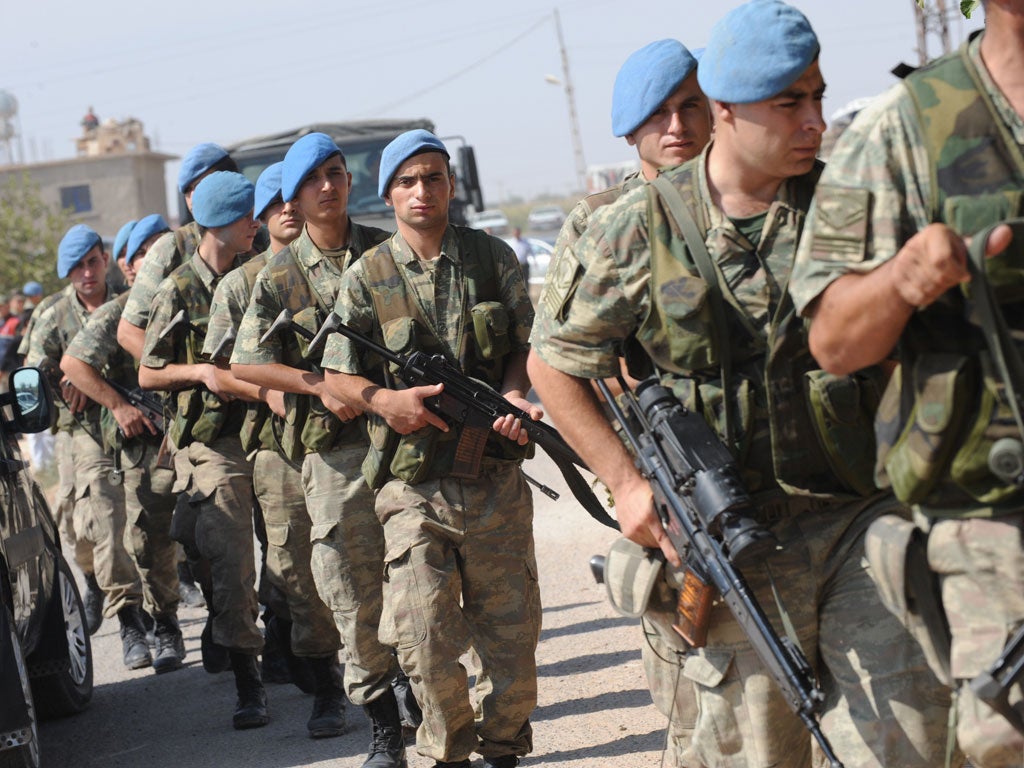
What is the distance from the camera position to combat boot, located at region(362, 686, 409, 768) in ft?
19.4

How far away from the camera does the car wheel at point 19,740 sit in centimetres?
546

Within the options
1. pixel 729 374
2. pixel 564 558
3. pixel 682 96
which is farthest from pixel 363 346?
pixel 564 558

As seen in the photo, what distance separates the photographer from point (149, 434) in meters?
8.62

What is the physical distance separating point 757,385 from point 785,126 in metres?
0.59

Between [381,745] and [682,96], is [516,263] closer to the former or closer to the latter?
[682,96]

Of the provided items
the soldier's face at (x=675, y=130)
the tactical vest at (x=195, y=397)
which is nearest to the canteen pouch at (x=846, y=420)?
the soldier's face at (x=675, y=130)

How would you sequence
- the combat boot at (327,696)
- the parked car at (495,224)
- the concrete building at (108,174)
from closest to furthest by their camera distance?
the combat boot at (327,696), the parked car at (495,224), the concrete building at (108,174)

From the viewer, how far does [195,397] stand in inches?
296

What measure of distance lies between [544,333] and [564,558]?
6253 millimetres

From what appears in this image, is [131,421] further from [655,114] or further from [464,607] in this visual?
[655,114]

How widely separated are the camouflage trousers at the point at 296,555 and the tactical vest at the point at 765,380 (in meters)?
3.48

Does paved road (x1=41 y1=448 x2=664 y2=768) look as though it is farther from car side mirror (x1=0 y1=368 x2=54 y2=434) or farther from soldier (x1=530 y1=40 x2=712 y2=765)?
soldier (x1=530 y1=40 x2=712 y2=765)

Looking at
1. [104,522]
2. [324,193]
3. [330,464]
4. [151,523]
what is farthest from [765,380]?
[104,522]

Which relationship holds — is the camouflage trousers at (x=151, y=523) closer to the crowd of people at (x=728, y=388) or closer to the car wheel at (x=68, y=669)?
the car wheel at (x=68, y=669)
